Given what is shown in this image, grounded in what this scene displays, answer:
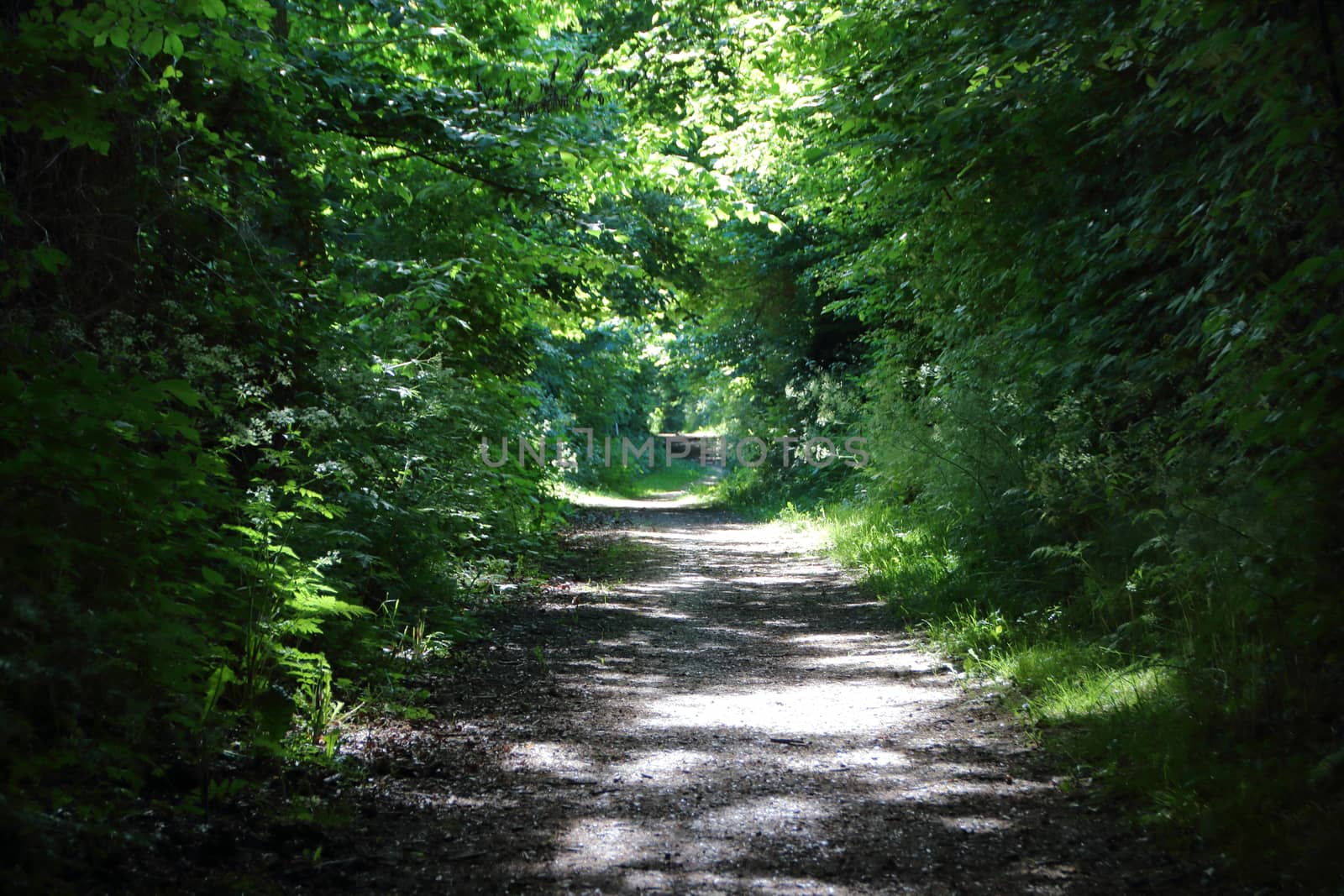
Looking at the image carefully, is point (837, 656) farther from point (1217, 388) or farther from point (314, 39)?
point (314, 39)

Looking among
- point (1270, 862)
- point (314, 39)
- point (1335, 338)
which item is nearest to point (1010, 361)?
point (1335, 338)

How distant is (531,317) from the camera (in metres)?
13.2

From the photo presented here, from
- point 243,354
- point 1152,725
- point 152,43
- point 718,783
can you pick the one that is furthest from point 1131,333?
point 152,43

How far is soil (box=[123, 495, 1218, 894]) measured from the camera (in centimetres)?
357

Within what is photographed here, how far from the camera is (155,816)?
3.68 m

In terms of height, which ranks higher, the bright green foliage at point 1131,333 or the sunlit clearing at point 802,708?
the bright green foliage at point 1131,333

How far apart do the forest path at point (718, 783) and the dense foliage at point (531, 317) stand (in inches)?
19.5

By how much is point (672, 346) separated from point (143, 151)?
21.4 m

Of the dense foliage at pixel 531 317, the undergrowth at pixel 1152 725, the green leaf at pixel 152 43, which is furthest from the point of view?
the green leaf at pixel 152 43

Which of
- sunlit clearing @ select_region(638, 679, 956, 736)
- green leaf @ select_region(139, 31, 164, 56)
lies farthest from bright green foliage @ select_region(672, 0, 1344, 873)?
green leaf @ select_region(139, 31, 164, 56)

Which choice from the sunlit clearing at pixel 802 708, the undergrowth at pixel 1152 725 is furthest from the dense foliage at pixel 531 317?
the sunlit clearing at pixel 802 708

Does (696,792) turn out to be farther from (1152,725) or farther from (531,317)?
(531,317)

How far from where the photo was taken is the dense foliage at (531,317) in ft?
12.8

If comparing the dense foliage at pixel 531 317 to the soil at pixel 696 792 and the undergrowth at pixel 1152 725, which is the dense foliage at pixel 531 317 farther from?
the soil at pixel 696 792
